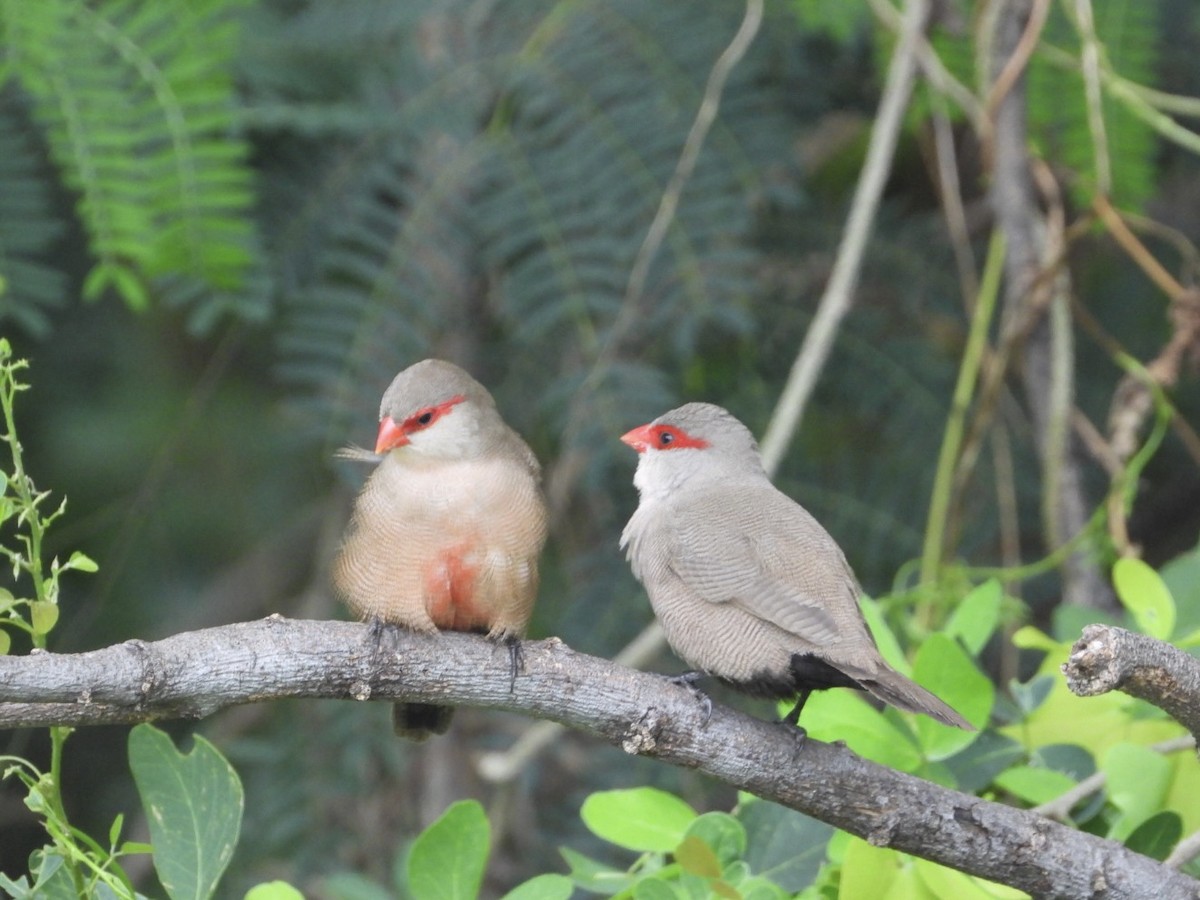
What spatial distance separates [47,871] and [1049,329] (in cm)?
297

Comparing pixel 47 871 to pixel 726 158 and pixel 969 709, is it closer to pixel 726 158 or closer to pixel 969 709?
pixel 969 709

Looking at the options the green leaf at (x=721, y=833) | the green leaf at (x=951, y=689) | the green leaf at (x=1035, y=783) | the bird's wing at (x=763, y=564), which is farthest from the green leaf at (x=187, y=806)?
the green leaf at (x=1035, y=783)

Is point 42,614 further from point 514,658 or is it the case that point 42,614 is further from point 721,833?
point 721,833

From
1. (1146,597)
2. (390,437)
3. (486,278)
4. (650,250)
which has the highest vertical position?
(650,250)

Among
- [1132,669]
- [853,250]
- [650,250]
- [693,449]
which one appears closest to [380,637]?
[1132,669]

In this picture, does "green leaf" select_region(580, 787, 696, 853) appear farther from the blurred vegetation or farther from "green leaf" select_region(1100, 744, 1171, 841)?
the blurred vegetation

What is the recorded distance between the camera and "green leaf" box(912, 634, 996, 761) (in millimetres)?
2447

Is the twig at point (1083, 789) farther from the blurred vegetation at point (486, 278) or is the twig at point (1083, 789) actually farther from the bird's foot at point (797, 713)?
the blurred vegetation at point (486, 278)

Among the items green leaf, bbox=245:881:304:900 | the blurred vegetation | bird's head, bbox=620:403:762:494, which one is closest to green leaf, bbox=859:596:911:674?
bird's head, bbox=620:403:762:494

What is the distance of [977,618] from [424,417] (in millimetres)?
1123

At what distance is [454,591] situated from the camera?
2.70 metres

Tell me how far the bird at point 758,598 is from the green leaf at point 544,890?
548mm

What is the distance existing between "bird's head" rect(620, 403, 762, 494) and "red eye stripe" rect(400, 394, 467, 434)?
1.73 feet

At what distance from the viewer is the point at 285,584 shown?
545 centimetres
